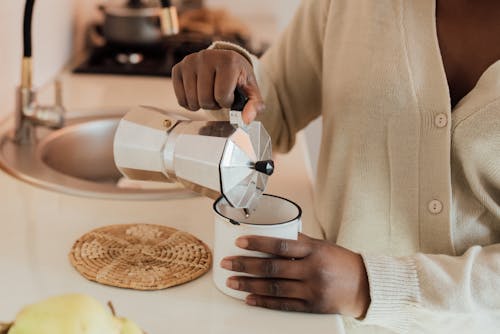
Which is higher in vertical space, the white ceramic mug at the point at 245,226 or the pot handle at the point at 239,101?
the pot handle at the point at 239,101

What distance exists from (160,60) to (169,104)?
1.30 feet

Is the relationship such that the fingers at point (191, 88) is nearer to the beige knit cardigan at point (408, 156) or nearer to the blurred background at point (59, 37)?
the beige knit cardigan at point (408, 156)

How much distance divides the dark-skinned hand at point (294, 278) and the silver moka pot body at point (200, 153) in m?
0.06

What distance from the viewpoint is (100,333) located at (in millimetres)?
600

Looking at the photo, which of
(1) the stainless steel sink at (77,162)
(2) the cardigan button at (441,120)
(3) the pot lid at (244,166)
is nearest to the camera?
(3) the pot lid at (244,166)

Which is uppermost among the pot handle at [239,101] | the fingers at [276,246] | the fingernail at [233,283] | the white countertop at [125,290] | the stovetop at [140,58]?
the pot handle at [239,101]

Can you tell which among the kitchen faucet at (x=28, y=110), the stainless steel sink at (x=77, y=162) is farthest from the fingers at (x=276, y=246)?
the kitchen faucet at (x=28, y=110)

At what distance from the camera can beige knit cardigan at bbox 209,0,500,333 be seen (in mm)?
944

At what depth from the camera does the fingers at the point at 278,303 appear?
843 millimetres

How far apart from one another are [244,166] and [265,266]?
0.41 ft

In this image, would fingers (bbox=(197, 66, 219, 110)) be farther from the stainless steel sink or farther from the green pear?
the green pear

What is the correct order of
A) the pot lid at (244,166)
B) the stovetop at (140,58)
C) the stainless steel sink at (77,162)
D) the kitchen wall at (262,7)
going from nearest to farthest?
the pot lid at (244,166), the stainless steel sink at (77,162), the stovetop at (140,58), the kitchen wall at (262,7)

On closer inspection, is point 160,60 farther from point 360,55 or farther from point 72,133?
point 360,55

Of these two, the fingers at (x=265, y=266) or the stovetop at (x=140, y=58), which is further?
the stovetop at (x=140, y=58)
